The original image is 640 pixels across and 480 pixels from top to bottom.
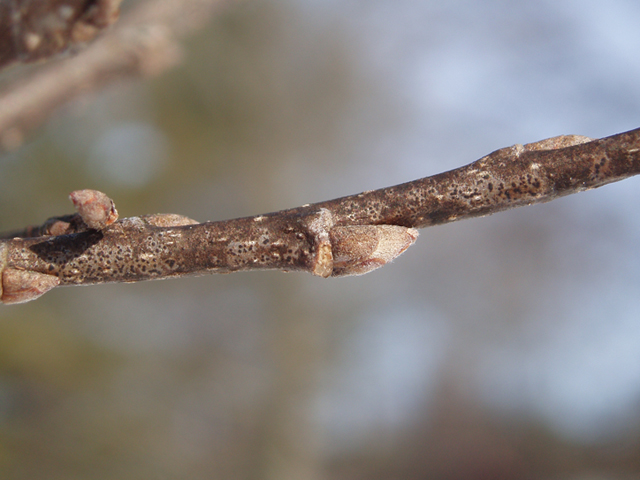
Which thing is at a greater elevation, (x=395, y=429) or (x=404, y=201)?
(x=404, y=201)

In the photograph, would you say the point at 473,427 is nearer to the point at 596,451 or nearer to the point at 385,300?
the point at 596,451

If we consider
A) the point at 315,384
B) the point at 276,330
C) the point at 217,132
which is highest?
the point at 217,132

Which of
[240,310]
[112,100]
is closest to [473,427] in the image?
[240,310]

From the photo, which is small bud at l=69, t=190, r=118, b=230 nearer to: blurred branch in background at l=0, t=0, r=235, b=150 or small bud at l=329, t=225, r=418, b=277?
small bud at l=329, t=225, r=418, b=277

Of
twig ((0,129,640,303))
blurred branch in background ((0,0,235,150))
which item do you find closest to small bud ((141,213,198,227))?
twig ((0,129,640,303))

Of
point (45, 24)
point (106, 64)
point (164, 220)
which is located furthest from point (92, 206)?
point (106, 64)

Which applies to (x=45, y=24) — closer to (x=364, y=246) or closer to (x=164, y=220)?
(x=164, y=220)

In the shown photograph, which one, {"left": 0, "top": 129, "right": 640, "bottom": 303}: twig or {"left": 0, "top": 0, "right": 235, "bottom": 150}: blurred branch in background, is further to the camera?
{"left": 0, "top": 0, "right": 235, "bottom": 150}: blurred branch in background
